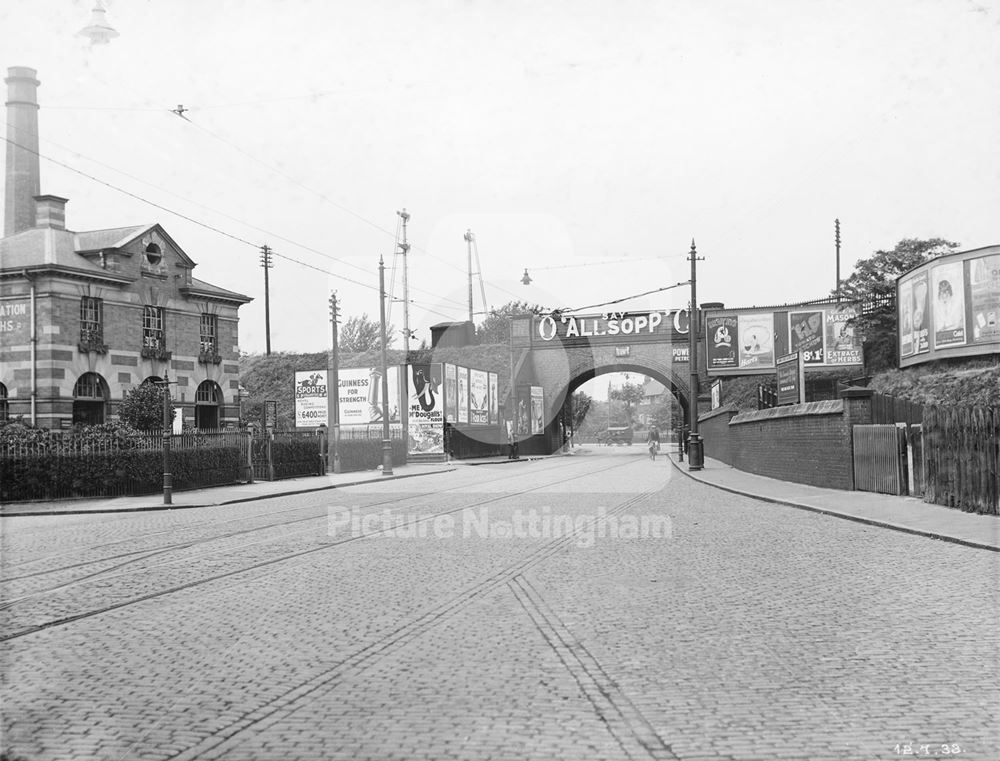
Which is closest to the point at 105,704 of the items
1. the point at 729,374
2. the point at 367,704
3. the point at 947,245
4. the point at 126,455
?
the point at 367,704

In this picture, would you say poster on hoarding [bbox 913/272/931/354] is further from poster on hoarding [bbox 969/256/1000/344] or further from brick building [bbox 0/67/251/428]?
brick building [bbox 0/67/251/428]

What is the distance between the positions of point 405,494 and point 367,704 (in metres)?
17.9

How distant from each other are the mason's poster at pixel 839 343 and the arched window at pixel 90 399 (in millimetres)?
35784

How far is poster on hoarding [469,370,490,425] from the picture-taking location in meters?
54.0

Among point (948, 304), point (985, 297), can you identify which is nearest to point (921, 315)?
point (948, 304)

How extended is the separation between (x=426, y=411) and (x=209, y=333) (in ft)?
41.5

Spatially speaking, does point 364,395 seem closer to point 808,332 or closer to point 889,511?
point 808,332

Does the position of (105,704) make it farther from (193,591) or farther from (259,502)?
(259,502)

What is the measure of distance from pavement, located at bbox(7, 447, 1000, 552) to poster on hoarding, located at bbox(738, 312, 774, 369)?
60.9 feet

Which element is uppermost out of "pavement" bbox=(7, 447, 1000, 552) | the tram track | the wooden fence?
the wooden fence

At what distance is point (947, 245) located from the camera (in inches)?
1518

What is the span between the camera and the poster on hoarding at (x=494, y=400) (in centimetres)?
5833

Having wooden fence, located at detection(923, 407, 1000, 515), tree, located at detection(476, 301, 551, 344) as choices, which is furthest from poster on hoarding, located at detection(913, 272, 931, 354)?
tree, located at detection(476, 301, 551, 344)

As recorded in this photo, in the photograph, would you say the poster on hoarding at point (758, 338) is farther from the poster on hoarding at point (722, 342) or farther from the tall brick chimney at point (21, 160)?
the tall brick chimney at point (21, 160)
